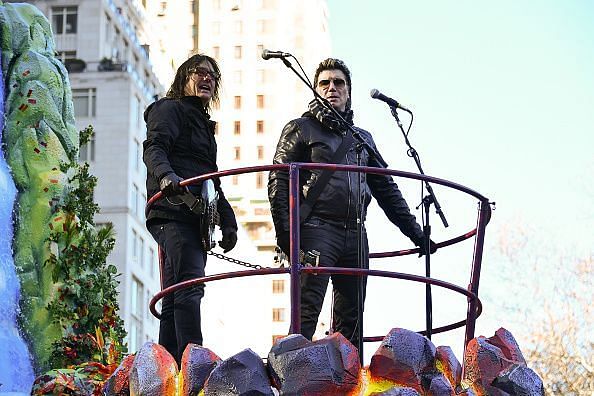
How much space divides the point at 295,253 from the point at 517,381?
124 cm

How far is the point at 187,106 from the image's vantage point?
887 centimetres

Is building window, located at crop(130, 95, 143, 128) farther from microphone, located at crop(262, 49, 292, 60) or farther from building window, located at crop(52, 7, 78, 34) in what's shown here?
microphone, located at crop(262, 49, 292, 60)

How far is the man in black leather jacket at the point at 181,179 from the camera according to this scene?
8203mm

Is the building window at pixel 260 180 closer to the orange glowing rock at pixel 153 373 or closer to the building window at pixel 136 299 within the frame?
the building window at pixel 136 299

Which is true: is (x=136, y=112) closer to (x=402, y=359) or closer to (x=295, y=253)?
(x=295, y=253)

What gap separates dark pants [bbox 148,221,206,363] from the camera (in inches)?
323

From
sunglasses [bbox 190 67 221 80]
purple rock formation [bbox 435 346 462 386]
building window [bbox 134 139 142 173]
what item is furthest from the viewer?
building window [bbox 134 139 142 173]

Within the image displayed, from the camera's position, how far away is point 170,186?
26.2 ft

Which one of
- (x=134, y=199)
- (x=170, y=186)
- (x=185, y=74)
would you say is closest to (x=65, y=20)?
(x=134, y=199)

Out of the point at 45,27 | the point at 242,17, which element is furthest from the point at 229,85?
the point at 45,27

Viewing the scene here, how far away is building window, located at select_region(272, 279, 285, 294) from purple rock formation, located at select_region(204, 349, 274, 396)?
74.8 m

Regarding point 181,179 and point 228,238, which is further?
point 228,238

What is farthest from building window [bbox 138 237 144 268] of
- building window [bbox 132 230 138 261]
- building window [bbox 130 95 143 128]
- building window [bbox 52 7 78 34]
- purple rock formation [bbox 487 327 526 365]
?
purple rock formation [bbox 487 327 526 365]

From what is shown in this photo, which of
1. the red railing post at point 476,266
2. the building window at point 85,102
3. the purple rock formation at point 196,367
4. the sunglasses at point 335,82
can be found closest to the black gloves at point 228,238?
the sunglasses at point 335,82
